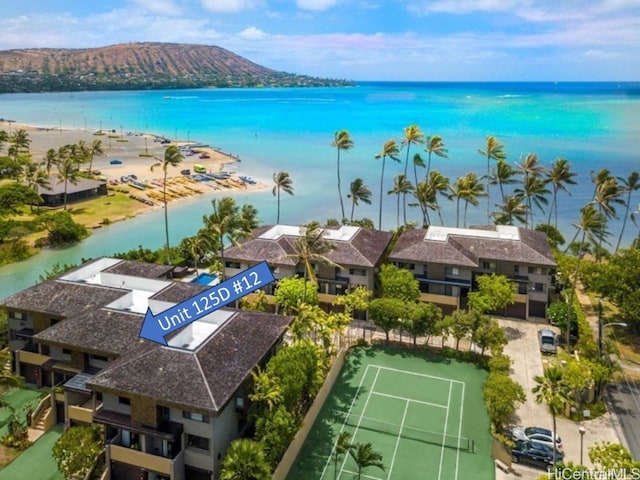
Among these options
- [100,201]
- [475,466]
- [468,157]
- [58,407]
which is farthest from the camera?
[468,157]

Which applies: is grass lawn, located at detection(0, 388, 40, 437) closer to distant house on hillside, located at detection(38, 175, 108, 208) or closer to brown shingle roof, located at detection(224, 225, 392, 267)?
brown shingle roof, located at detection(224, 225, 392, 267)

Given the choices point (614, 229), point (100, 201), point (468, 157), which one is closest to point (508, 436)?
point (614, 229)

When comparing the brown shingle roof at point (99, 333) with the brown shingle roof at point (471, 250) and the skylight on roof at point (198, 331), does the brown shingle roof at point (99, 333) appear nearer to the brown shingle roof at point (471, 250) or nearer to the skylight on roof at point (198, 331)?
the skylight on roof at point (198, 331)

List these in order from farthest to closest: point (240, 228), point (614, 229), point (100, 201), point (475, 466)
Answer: point (100, 201)
point (614, 229)
point (240, 228)
point (475, 466)

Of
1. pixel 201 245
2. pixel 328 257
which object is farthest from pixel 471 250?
pixel 201 245

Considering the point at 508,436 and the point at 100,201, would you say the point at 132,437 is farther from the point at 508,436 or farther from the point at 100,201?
the point at 100,201

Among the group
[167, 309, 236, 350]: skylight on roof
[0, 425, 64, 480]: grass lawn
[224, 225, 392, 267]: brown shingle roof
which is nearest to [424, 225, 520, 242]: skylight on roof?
[224, 225, 392, 267]: brown shingle roof
